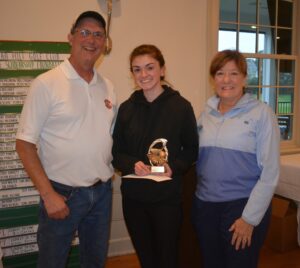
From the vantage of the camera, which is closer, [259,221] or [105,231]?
[259,221]

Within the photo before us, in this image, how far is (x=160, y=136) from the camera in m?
1.53

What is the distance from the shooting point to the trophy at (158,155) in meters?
1.49

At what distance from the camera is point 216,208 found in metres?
1.54

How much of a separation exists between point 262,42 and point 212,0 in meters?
1.01

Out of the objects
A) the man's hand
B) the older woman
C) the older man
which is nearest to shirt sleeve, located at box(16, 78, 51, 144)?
the older man

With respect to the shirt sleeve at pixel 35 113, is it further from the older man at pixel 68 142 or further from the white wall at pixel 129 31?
the white wall at pixel 129 31

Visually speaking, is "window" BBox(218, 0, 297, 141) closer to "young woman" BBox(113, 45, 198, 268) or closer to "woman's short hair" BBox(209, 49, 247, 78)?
"woman's short hair" BBox(209, 49, 247, 78)

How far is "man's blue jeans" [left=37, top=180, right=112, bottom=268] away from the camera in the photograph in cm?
157

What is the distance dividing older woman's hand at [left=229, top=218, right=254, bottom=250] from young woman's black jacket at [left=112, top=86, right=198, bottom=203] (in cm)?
29

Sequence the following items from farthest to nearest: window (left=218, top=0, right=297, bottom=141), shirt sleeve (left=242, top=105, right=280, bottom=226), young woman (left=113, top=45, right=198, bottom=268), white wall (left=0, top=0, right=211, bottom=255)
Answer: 1. window (left=218, top=0, right=297, bottom=141)
2. white wall (left=0, top=0, right=211, bottom=255)
3. young woman (left=113, top=45, right=198, bottom=268)
4. shirt sleeve (left=242, top=105, right=280, bottom=226)

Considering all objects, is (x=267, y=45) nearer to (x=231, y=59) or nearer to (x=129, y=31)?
(x=129, y=31)

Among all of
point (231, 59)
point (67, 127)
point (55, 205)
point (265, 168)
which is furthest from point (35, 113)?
point (265, 168)

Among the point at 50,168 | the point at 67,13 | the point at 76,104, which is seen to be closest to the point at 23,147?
the point at 50,168

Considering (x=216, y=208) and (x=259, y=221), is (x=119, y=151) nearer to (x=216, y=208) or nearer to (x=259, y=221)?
(x=216, y=208)
